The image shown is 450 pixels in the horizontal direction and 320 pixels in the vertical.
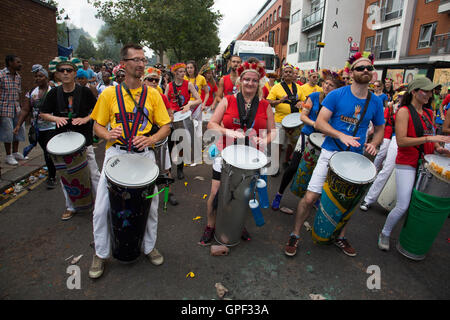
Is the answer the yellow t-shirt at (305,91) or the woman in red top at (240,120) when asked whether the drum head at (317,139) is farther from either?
the yellow t-shirt at (305,91)

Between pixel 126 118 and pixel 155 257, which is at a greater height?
pixel 126 118

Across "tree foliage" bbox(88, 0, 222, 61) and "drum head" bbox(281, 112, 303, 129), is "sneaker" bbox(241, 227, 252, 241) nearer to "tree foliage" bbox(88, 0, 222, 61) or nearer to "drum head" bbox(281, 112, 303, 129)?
"drum head" bbox(281, 112, 303, 129)

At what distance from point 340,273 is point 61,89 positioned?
4212 mm

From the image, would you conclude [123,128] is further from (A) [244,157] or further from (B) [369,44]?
(B) [369,44]

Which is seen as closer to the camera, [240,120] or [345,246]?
[240,120]

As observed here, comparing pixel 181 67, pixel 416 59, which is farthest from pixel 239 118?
pixel 416 59

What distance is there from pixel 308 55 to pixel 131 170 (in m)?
32.7

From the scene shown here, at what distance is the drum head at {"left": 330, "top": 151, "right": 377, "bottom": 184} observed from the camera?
9.09ft

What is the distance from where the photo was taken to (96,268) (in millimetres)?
2723

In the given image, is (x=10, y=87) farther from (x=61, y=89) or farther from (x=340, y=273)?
(x=340, y=273)

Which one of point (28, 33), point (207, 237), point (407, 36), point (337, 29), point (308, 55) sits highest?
point (337, 29)

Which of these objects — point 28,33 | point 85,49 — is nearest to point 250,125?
point 28,33

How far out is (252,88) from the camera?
315 cm
